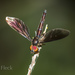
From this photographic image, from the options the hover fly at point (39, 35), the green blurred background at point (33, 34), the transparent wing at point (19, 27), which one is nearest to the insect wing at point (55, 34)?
the hover fly at point (39, 35)

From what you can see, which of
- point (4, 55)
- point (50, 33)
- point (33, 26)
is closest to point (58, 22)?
point (33, 26)

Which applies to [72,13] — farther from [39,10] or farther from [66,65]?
[66,65]

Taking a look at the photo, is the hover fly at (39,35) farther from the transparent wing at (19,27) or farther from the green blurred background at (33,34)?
the green blurred background at (33,34)

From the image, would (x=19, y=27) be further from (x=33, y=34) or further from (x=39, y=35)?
(x=33, y=34)

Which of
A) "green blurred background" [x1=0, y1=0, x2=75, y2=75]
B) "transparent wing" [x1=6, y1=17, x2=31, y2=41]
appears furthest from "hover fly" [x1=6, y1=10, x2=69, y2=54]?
"green blurred background" [x1=0, y1=0, x2=75, y2=75]

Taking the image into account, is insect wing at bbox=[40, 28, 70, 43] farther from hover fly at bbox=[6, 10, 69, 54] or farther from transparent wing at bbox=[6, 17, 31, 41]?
transparent wing at bbox=[6, 17, 31, 41]

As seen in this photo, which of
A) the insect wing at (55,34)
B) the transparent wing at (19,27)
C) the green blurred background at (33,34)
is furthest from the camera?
the green blurred background at (33,34)

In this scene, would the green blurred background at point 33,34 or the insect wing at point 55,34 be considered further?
the green blurred background at point 33,34

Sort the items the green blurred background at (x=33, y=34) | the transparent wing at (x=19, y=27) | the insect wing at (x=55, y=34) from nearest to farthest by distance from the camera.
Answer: the insect wing at (x=55, y=34) → the transparent wing at (x=19, y=27) → the green blurred background at (x=33, y=34)

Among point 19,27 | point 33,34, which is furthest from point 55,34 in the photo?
point 33,34
